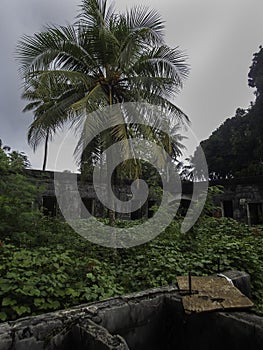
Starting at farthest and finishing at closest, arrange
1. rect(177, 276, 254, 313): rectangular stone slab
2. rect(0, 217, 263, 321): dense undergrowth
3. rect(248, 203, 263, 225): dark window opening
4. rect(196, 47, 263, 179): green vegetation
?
rect(196, 47, 263, 179): green vegetation → rect(248, 203, 263, 225): dark window opening → rect(0, 217, 263, 321): dense undergrowth → rect(177, 276, 254, 313): rectangular stone slab

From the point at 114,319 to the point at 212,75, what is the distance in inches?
413

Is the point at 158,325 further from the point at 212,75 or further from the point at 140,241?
the point at 212,75

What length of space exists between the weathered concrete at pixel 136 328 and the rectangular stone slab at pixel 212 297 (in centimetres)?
7

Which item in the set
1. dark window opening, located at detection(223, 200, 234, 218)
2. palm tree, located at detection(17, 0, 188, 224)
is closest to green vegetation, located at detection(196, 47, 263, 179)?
dark window opening, located at detection(223, 200, 234, 218)

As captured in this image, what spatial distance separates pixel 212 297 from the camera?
2.19 metres

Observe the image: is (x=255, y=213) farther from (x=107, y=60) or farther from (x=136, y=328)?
(x=136, y=328)

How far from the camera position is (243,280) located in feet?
9.95

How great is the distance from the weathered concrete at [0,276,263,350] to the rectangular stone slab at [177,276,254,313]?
0.07 meters

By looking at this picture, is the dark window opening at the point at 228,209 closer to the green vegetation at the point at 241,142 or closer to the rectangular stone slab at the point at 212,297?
the green vegetation at the point at 241,142

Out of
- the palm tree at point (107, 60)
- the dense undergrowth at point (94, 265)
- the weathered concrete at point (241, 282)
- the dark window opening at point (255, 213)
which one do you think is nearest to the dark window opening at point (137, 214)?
the dark window opening at point (255, 213)

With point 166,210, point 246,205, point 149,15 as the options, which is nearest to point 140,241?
point 166,210

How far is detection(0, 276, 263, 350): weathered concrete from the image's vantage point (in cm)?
162

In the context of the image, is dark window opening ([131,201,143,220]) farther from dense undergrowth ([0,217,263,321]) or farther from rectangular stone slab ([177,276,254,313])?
rectangular stone slab ([177,276,254,313])

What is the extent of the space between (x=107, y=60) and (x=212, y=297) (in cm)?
526
